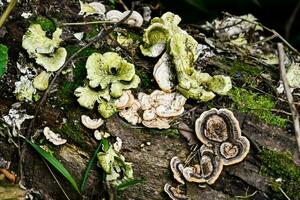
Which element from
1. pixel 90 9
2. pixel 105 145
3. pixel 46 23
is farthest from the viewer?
pixel 90 9

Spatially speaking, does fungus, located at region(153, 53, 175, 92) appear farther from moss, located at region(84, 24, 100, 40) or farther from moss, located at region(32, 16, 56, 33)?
moss, located at region(32, 16, 56, 33)

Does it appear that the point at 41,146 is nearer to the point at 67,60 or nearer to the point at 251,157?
the point at 67,60

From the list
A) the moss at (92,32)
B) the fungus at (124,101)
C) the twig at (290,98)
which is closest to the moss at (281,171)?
the twig at (290,98)

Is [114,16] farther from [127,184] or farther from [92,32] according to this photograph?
[127,184]

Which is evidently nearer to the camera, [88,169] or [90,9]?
[88,169]

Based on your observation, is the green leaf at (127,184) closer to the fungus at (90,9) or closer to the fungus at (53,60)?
the fungus at (53,60)

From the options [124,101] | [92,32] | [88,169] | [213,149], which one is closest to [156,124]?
[124,101]

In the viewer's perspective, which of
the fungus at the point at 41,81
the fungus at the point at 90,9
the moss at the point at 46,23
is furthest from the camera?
the fungus at the point at 90,9

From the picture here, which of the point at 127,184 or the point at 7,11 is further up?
the point at 7,11
